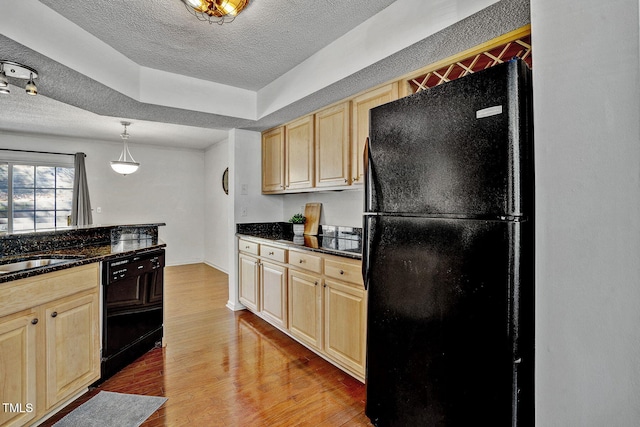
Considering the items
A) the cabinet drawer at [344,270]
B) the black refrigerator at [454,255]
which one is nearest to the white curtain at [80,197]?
the cabinet drawer at [344,270]

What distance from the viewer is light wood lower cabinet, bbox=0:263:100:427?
61.8 inches

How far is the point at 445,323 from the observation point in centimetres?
116

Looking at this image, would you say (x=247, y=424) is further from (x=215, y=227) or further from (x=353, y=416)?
(x=215, y=227)

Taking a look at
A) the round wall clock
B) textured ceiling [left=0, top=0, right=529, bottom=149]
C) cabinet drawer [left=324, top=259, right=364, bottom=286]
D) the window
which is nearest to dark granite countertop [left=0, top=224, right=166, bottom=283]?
textured ceiling [left=0, top=0, right=529, bottom=149]

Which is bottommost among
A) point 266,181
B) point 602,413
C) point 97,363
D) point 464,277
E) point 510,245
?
point 97,363

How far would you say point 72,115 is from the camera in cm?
413

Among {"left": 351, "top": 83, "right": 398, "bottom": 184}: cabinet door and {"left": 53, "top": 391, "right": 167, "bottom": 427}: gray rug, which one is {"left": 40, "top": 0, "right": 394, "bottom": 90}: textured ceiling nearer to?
{"left": 351, "top": 83, "right": 398, "bottom": 184}: cabinet door

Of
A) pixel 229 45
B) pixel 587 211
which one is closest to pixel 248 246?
pixel 229 45

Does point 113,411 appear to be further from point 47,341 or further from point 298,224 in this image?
point 298,224

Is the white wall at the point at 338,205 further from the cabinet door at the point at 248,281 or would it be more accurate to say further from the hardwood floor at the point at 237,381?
the hardwood floor at the point at 237,381

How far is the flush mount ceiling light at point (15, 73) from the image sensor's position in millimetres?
1925

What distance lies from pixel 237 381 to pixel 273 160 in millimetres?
2285

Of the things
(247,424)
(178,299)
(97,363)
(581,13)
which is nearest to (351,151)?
(581,13)

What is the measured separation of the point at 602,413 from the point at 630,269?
35 cm
